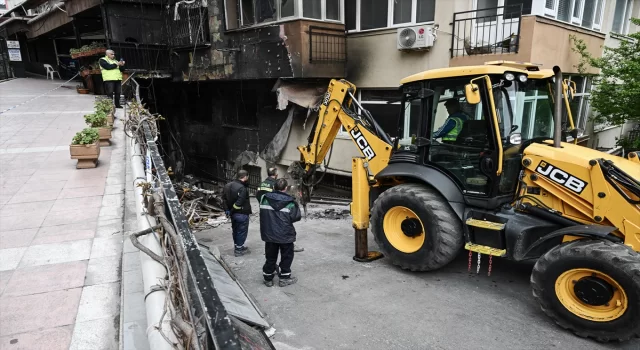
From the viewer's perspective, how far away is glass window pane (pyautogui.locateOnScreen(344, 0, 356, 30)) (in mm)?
10142

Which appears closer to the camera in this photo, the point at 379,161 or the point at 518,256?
the point at 518,256

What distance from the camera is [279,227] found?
5008mm

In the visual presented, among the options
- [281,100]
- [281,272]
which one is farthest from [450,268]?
[281,100]

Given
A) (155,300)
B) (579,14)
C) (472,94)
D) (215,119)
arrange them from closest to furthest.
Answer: (155,300), (472,94), (579,14), (215,119)

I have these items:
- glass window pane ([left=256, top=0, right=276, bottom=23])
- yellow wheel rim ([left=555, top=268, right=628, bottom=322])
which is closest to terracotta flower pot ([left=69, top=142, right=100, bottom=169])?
glass window pane ([left=256, top=0, right=276, bottom=23])

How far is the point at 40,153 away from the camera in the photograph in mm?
7621

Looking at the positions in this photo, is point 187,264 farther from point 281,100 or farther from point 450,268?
point 281,100

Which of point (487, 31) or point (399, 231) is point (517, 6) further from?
point (399, 231)

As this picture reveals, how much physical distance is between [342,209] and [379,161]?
3.69 meters

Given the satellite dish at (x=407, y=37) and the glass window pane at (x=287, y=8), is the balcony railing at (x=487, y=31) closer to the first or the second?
the satellite dish at (x=407, y=37)

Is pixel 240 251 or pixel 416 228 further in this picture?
pixel 240 251

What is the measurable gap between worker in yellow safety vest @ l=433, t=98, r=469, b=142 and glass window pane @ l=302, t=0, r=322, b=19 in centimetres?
574

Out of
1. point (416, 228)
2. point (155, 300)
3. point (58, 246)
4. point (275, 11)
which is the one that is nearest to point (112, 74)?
point (275, 11)

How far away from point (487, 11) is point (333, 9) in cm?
371
